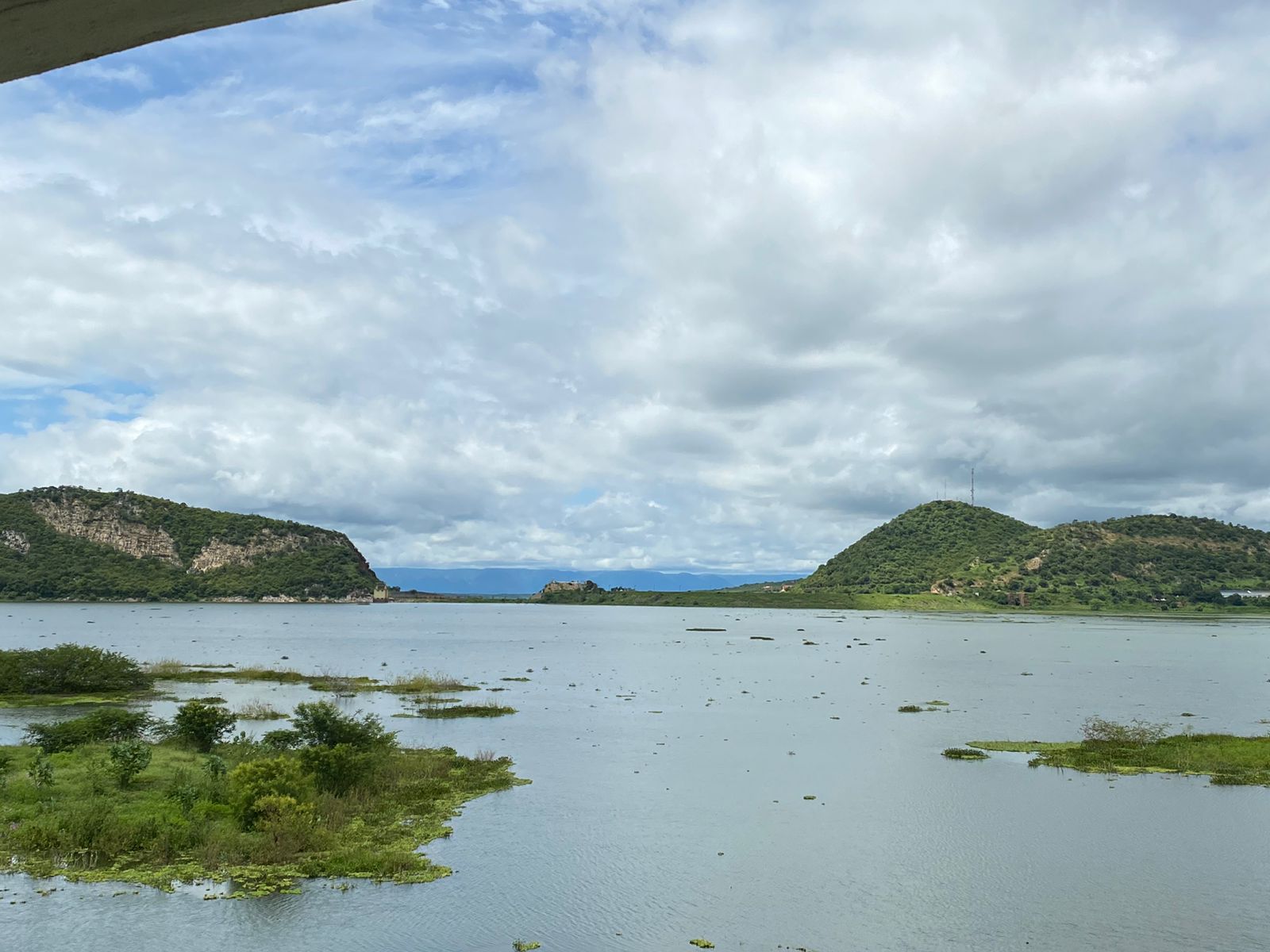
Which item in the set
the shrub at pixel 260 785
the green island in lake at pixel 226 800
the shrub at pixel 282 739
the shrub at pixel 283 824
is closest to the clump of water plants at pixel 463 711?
the green island in lake at pixel 226 800

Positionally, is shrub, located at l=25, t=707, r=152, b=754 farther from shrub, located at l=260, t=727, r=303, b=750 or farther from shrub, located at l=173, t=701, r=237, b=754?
shrub, located at l=260, t=727, r=303, b=750

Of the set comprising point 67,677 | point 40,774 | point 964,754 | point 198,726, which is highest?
point 40,774

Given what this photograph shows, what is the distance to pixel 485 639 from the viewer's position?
145 metres

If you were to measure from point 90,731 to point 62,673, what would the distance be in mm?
28424

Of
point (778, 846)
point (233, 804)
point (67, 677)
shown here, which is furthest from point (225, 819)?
point (67, 677)

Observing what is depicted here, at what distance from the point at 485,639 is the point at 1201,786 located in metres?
117

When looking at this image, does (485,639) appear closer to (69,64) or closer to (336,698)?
(336,698)

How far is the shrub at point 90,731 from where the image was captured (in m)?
36.5

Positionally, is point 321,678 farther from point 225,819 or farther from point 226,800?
point 225,819

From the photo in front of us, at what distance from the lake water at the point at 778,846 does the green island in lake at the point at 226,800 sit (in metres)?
1.20

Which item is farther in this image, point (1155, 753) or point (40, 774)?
point (1155, 753)

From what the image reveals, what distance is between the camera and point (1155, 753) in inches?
1725

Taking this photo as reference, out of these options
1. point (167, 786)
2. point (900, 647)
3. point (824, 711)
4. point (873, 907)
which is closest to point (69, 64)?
point (873, 907)

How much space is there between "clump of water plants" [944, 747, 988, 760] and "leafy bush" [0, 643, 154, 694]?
2086 inches
